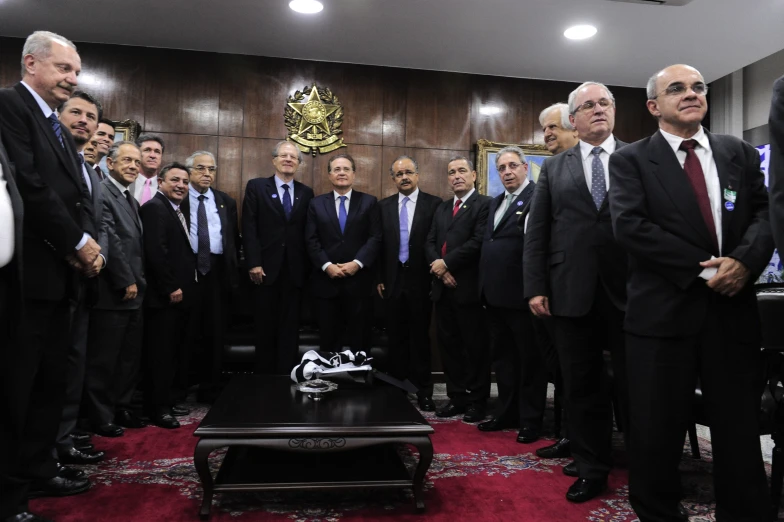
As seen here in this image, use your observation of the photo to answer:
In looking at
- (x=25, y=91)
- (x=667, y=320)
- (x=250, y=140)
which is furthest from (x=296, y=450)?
(x=250, y=140)

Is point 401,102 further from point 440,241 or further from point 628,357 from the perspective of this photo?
point 628,357

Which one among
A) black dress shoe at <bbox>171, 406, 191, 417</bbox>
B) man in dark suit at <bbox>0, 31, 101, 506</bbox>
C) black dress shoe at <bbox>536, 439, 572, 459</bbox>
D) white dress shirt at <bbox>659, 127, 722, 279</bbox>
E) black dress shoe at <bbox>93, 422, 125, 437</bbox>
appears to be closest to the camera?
white dress shirt at <bbox>659, 127, 722, 279</bbox>

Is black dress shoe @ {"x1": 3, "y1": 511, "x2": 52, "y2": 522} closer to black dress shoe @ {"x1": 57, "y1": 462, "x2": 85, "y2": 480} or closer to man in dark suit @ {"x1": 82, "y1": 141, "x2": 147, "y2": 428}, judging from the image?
black dress shoe @ {"x1": 57, "y1": 462, "x2": 85, "y2": 480}

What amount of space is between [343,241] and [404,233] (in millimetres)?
471

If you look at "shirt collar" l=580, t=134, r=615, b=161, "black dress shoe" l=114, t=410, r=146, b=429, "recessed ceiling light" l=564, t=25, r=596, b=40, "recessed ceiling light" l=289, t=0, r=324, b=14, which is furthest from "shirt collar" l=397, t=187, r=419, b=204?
"black dress shoe" l=114, t=410, r=146, b=429

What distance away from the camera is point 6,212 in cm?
168

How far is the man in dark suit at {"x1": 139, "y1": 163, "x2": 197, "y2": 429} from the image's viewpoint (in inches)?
146

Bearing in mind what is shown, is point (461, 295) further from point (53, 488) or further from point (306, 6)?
point (306, 6)

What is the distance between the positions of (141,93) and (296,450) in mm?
4889

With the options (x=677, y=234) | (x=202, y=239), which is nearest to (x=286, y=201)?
(x=202, y=239)

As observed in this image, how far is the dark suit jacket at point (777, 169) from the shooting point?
142cm

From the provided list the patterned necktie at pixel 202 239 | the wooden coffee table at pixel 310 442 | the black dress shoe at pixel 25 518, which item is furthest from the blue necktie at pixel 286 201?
the black dress shoe at pixel 25 518

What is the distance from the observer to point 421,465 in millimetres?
2209

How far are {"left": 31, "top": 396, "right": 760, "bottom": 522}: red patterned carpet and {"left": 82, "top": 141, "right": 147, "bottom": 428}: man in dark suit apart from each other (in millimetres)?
401
